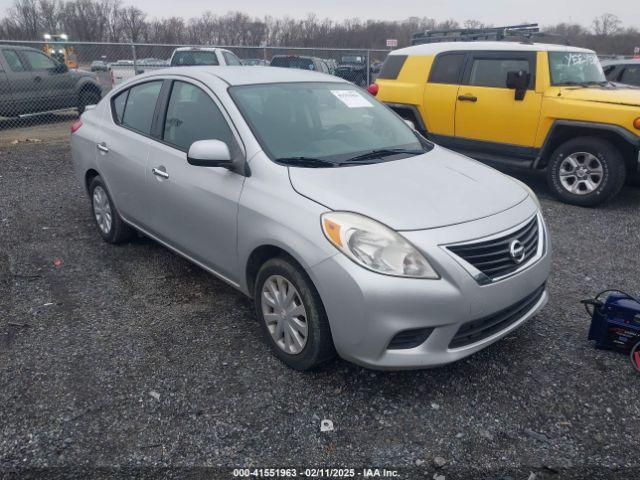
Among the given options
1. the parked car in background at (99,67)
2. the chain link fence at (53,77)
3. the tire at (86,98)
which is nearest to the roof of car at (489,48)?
the chain link fence at (53,77)

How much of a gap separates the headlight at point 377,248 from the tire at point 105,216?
2.84 meters

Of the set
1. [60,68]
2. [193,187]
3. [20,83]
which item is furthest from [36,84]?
[193,187]

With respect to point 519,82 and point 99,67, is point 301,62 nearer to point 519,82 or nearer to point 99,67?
point 99,67

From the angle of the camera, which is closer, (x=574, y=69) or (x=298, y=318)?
(x=298, y=318)

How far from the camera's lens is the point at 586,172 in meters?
6.21

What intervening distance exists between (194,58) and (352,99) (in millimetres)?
11554

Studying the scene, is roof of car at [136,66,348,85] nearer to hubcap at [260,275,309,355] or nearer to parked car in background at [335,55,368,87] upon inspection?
hubcap at [260,275,309,355]

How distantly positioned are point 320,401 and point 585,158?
5.02 m

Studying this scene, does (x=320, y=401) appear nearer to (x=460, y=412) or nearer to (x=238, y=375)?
(x=238, y=375)

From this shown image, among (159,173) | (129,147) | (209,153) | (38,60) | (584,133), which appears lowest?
(584,133)

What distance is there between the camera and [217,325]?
3.57m

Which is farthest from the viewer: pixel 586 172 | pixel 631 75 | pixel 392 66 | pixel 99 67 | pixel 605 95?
pixel 99 67

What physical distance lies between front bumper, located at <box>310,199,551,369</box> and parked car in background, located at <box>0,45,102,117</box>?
11347 mm

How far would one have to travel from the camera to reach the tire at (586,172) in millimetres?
5984
